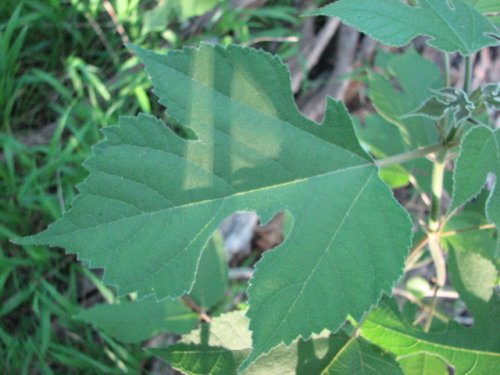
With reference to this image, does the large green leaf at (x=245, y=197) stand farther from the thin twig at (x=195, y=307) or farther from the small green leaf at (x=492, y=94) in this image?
the thin twig at (x=195, y=307)

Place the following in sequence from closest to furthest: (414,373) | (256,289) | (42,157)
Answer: (256,289) < (414,373) < (42,157)

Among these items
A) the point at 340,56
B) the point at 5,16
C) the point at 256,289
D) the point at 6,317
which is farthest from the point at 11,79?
the point at 256,289

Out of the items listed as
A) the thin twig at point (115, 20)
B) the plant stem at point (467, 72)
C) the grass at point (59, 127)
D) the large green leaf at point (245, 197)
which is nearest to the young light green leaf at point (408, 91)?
the plant stem at point (467, 72)

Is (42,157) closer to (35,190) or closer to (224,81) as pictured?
(35,190)

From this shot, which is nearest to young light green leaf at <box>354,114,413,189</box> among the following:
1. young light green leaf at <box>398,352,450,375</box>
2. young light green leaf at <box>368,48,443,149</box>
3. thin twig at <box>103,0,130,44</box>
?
young light green leaf at <box>368,48,443,149</box>

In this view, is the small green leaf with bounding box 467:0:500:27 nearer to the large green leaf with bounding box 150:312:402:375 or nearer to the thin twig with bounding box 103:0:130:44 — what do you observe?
the large green leaf with bounding box 150:312:402:375

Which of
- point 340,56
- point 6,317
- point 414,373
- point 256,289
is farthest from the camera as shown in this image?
point 340,56

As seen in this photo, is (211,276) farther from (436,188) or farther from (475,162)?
(475,162)
